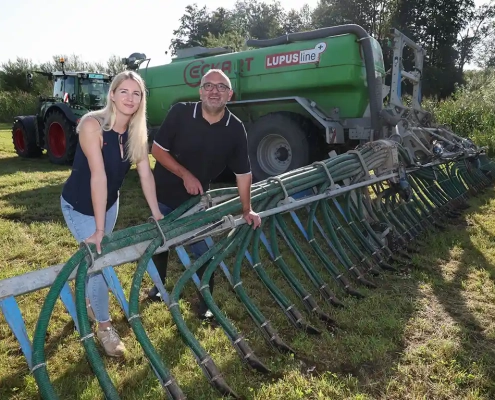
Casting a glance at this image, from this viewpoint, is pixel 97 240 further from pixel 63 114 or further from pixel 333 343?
pixel 63 114

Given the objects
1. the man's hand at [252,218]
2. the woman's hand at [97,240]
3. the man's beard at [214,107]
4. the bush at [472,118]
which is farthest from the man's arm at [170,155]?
the bush at [472,118]

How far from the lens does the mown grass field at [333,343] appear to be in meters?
2.28

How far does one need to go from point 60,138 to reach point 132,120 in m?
8.12

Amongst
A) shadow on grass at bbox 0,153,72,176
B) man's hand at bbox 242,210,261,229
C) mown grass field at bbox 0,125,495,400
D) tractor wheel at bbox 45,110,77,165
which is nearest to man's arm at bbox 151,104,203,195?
man's hand at bbox 242,210,261,229

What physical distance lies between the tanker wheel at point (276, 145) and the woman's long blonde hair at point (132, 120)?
3.73 meters

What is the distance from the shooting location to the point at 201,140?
9.02ft

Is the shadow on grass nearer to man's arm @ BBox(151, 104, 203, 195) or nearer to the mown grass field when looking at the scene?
the mown grass field

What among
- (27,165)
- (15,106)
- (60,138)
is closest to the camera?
(27,165)

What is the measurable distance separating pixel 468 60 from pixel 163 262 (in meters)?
39.6

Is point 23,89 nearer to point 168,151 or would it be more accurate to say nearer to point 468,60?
point 168,151

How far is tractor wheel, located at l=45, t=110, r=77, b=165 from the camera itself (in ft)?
29.3

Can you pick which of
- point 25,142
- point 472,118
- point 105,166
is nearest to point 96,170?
point 105,166

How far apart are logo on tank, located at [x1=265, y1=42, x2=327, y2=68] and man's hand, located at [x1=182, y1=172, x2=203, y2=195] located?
378 cm

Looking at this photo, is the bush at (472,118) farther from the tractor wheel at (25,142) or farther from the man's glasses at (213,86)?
the man's glasses at (213,86)
